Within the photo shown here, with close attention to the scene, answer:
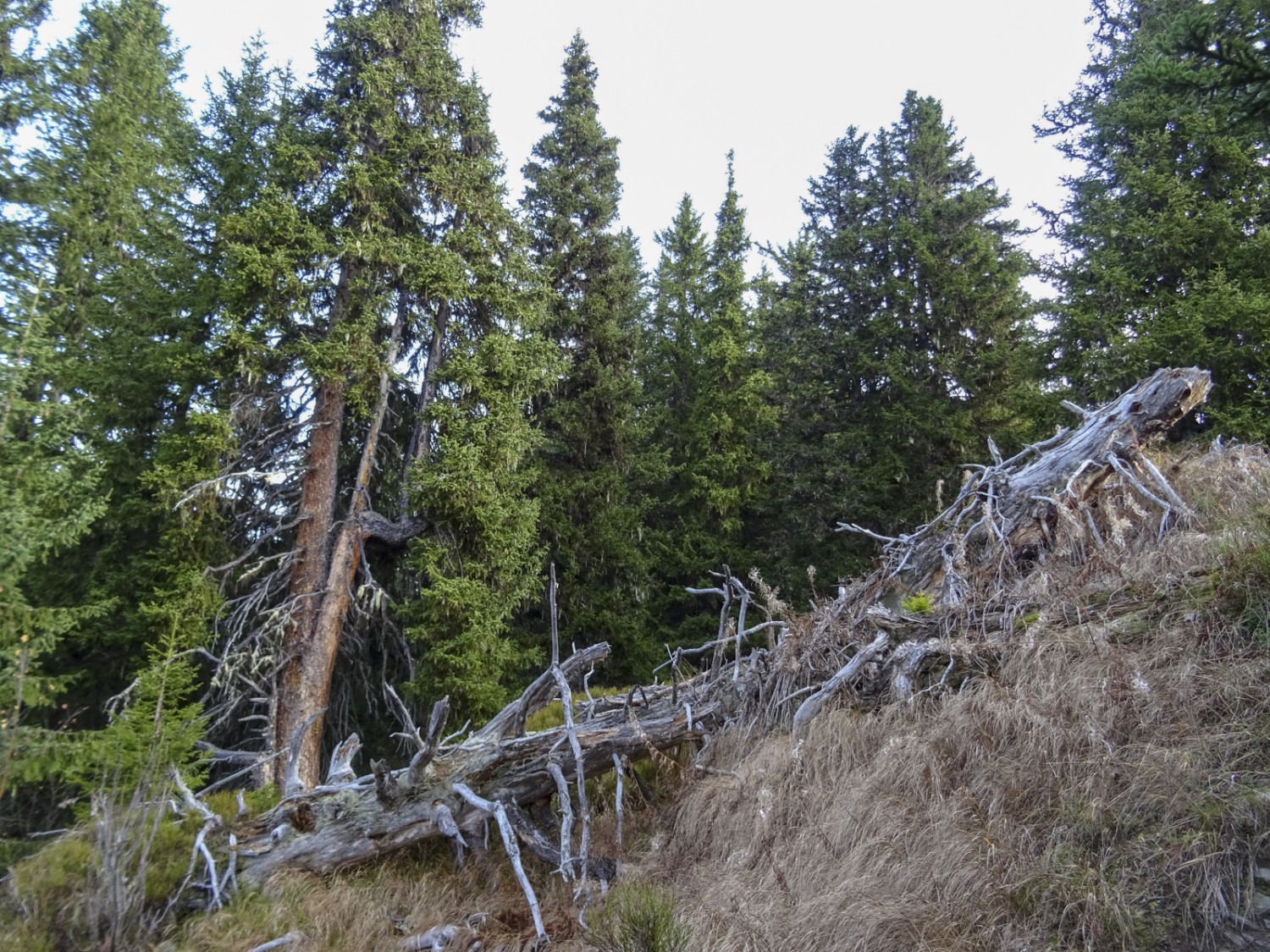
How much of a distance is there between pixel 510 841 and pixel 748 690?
2550mm

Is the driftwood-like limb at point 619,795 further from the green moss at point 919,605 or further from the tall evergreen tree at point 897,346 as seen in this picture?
the tall evergreen tree at point 897,346

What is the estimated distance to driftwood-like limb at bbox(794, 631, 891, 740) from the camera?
5.10 metres

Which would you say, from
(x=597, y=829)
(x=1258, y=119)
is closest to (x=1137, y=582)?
(x=1258, y=119)

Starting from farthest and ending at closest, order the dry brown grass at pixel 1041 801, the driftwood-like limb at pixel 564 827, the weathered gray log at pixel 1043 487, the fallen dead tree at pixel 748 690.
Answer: the weathered gray log at pixel 1043 487
the fallen dead tree at pixel 748 690
the driftwood-like limb at pixel 564 827
the dry brown grass at pixel 1041 801

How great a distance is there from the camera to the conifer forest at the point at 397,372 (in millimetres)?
8445

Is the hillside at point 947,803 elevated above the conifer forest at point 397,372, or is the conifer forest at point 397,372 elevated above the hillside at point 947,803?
the conifer forest at point 397,372

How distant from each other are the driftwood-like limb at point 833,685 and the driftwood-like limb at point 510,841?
7.10 feet

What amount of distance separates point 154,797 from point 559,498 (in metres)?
9.25

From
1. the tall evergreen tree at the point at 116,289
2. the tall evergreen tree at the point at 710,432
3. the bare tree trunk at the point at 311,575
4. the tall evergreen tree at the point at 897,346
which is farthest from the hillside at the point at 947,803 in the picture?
the tall evergreen tree at the point at 710,432

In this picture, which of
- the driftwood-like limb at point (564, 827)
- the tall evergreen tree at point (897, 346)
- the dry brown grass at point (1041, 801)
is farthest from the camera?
the tall evergreen tree at point (897, 346)

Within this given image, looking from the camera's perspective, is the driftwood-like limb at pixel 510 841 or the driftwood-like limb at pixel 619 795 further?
the driftwood-like limb at pixel 619 795

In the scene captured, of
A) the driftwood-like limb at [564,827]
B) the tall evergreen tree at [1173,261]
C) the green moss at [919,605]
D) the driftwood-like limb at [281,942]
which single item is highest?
the tall evergreen tree at [1173,261]

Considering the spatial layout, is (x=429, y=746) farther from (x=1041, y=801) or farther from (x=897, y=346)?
(x=897, y=346)

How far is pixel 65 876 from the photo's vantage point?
407 centimetres
